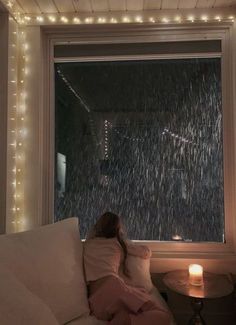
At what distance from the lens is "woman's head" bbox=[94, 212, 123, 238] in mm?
1855

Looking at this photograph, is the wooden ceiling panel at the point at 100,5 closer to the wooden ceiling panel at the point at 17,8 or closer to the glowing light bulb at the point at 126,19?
the glowing light bulb at the point at 126,19

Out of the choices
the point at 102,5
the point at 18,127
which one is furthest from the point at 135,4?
the point at 18,127

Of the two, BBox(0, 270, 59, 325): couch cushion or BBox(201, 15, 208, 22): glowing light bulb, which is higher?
BBox(201, 15, 208, 22): glowing light bulb

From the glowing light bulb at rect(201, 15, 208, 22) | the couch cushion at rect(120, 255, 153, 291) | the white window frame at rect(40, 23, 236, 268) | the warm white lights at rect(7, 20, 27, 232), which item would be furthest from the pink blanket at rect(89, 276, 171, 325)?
the glowing light bulb at rect(201, 15, 208, 22)

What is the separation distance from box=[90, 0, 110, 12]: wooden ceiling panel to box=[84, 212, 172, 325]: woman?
1531mm

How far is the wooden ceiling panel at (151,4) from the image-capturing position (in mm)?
2025

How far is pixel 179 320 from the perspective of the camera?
2100 mm

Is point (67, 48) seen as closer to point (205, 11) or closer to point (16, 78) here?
point (16, 78)

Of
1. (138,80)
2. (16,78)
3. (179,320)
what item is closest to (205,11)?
(138,80)

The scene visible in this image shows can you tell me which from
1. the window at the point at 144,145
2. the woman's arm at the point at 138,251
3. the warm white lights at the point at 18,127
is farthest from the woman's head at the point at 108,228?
the warm white lights at the point at 18,127

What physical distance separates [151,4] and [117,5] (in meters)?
0.25

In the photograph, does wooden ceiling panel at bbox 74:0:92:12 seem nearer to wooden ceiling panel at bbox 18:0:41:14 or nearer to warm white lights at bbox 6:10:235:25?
warm white lights at bbox 6:10:235:25

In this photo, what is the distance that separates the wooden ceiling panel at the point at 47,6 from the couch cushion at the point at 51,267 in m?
1.57

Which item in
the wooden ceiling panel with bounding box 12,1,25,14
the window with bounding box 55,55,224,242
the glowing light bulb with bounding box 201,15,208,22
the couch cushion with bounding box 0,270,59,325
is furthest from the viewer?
the window with bounding box 55,55,224,242
